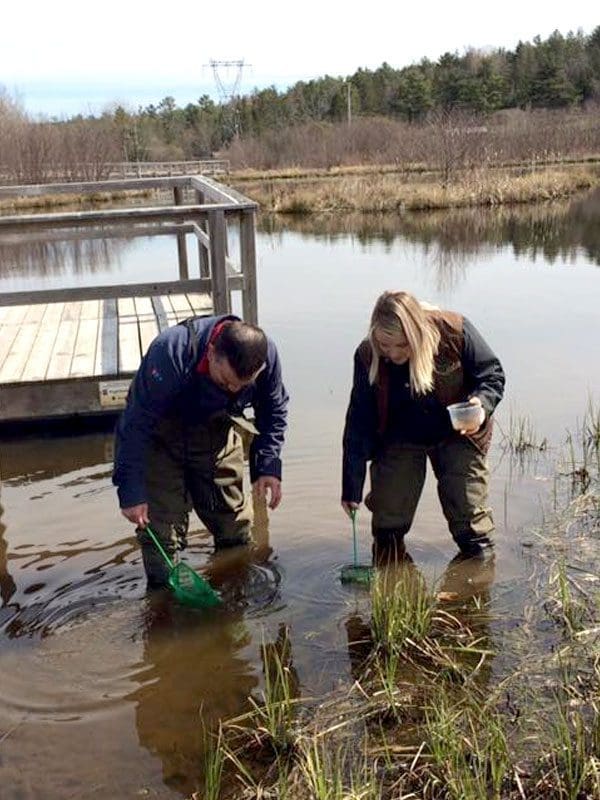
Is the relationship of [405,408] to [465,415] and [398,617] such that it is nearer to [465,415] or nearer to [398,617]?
[465,415]

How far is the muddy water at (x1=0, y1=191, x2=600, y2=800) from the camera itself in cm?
337

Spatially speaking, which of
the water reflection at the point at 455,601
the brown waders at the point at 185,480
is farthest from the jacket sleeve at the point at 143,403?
the water reflection at the point at 455,601

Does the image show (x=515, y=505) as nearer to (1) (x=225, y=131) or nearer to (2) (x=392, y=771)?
(2) (x=392, y=771)

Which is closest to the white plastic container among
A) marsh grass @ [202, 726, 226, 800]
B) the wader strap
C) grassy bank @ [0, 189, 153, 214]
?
the wader strap

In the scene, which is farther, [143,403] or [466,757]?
[143,403]

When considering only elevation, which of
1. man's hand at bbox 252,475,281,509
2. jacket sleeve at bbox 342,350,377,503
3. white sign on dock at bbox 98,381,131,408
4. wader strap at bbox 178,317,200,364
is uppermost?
wader strap at bbox 178,317,200,364

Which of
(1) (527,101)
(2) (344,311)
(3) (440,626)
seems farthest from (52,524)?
(1) (527,101)

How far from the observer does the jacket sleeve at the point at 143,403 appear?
3775mm

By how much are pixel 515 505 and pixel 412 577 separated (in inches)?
51.0

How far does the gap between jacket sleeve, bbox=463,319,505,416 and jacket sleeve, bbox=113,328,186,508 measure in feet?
4.34

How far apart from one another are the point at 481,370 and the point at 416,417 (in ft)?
1.27

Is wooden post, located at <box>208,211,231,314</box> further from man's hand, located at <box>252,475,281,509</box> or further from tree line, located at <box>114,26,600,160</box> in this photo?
tree line, located at <box>114,26,600,160</box>

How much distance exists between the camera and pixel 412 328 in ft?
12.2

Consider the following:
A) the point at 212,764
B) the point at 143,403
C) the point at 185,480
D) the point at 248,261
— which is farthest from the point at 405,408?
the point at 248,261
